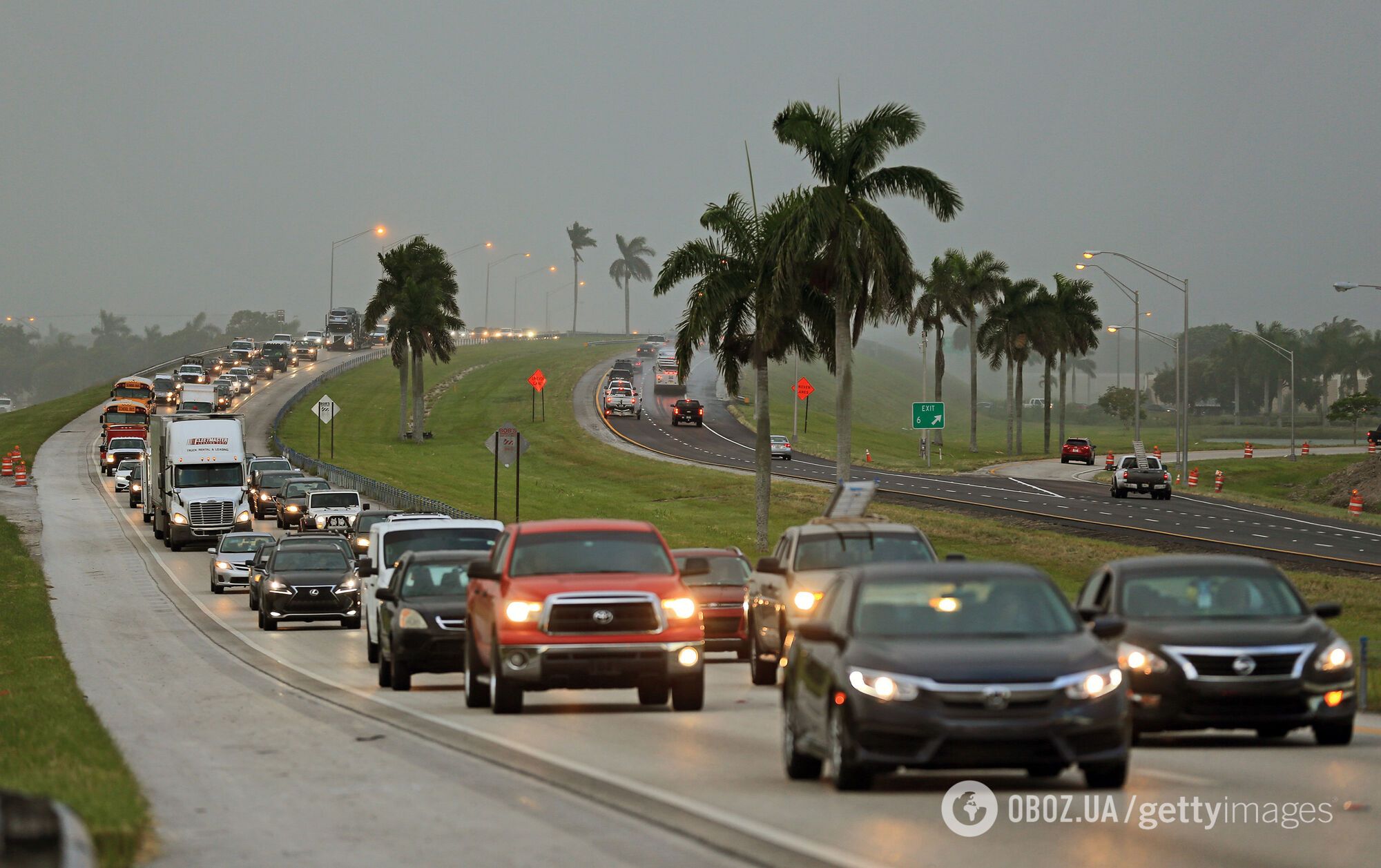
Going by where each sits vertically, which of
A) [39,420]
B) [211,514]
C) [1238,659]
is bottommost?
[211,514]

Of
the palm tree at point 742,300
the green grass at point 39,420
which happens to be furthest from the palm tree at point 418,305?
the palm tree at point 742,300

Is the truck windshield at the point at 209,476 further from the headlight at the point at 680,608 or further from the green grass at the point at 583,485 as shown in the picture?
the headlight at the point at 680,608

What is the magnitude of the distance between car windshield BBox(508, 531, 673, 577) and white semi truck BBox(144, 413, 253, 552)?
3666 cm

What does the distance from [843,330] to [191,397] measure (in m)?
40.9

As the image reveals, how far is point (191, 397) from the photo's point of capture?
255ft

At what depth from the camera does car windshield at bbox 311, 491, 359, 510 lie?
5597 cm

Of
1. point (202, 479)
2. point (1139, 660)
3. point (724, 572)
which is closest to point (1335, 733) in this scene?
point (1139, 660)

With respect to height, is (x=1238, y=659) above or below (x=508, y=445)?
below

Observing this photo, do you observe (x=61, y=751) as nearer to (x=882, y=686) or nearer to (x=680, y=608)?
(x=680, y=608)

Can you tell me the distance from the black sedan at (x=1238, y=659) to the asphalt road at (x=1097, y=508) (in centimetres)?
3175

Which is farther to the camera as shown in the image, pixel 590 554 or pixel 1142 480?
pixel 1142 480

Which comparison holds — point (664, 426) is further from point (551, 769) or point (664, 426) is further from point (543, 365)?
point (551, 769)

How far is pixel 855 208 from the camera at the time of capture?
4425 cm

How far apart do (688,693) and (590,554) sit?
170 cm
